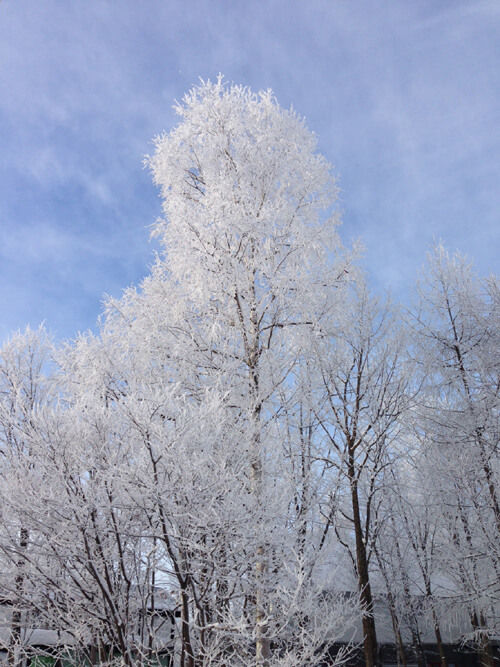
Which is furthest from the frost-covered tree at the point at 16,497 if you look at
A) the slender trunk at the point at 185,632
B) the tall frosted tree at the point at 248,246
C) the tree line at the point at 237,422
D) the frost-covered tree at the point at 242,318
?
the tall frosted tree at the point at 248,246

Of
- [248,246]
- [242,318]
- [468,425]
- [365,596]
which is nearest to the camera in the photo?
[242,318]

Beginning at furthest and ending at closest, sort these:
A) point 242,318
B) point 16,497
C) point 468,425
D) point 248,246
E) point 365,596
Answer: point 468,425 < point 248,246 < point 365,596 < point 242,318 < point 16,497

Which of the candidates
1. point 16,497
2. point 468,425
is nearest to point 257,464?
point 16,497

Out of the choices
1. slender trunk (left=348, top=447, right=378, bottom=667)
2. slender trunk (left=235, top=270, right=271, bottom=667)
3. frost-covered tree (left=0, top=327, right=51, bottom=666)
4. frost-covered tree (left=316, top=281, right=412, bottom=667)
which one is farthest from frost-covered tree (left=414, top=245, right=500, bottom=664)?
frost-covered tree (left=0, top=327, right=51, bottom=666)

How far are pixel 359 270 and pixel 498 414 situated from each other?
380cm

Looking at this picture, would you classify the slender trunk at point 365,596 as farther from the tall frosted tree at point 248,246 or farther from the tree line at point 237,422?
the tall frosted tree at point 248,246

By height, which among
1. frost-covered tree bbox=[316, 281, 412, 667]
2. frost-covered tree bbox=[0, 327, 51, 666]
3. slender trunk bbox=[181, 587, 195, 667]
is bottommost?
slender trunk bbox=[181, 587, 195, 667]

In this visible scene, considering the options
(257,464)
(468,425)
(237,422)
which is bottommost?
(257,464)

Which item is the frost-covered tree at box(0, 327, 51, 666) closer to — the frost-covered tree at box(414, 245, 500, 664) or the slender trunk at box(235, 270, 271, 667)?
the slender trunk at box(235, 270, 271, 667)

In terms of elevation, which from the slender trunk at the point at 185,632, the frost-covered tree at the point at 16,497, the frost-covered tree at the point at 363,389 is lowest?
the slender trunk at the point at 185,632

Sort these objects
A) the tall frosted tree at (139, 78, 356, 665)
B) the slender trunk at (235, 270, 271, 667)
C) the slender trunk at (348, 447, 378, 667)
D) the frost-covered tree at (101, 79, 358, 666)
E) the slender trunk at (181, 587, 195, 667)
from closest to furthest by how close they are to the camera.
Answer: the slender trunk at (181, 587, 195, 667)
the frost-covered tree at (101, 79, 358, 666)
the slender trunk at (235, 270, 271, 667)
the tall frosted tree at (139, 78, 356, 665)
the slender trunk at (348, 447, 378, 667)

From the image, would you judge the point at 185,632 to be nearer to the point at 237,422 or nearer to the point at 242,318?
the point at 237,422

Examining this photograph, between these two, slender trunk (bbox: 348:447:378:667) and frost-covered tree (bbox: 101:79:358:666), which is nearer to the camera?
frost-covered tree (bbox: 101:79:358:666)

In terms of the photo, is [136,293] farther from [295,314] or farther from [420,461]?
[420,461]
